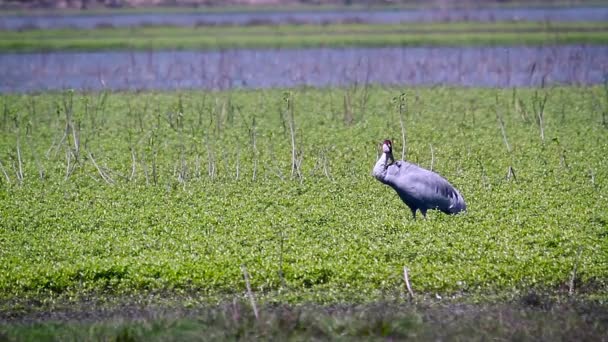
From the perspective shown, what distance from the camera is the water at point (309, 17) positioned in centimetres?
3431

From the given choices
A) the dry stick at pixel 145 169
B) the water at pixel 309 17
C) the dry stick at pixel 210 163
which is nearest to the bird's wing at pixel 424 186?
the dry stick at pixel 210 163

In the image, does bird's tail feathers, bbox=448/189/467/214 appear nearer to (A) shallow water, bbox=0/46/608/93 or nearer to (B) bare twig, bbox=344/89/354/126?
(B) bare twig, bbox=344/89/354/126

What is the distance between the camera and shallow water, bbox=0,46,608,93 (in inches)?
782

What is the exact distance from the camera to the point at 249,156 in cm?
1184

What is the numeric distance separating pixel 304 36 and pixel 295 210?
2016cm

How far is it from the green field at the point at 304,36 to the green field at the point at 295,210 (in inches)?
478

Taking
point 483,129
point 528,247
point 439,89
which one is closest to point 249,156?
point 483,129

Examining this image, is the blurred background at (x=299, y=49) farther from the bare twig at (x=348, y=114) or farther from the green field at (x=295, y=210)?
the green field at (x=295, y=210)

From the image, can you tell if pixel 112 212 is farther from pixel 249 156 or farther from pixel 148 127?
pixel 148 127

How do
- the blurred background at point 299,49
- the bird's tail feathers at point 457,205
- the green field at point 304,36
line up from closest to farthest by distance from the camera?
the bird's tail feathers at point 457,205 < the blurred background at point 299,49 < the green field at point 304,36

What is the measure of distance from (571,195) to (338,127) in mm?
4662

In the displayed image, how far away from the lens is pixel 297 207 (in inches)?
375

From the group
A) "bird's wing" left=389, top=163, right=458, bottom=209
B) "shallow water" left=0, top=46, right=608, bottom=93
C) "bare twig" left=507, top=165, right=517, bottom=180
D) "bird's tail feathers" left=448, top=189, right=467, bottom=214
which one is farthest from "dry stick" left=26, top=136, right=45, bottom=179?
"shallow water" left=0, top=46, right=608, bottom=93

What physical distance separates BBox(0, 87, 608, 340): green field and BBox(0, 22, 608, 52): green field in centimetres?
1213
